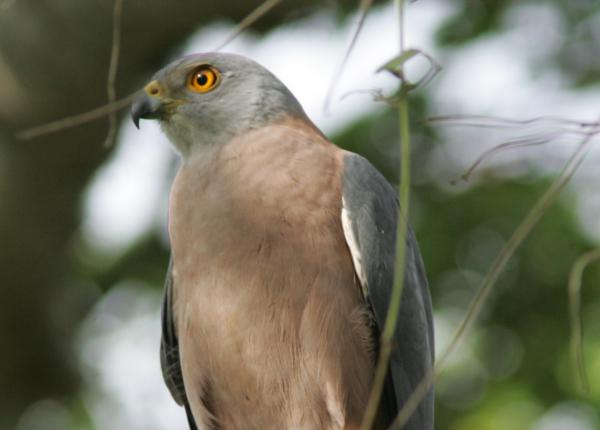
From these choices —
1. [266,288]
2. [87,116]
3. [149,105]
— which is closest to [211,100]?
[149,105]

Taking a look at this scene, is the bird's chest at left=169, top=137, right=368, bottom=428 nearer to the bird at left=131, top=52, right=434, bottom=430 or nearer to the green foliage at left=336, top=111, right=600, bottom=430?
the bird at left=131, top=52, right=434, bottom=430

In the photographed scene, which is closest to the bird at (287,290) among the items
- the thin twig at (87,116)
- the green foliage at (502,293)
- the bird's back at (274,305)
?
the bird's back at (274,305)

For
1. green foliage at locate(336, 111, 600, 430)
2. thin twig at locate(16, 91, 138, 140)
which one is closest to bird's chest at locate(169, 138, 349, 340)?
thin twig at locate(16, 91, 138, 140)

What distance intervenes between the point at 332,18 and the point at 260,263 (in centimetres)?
293

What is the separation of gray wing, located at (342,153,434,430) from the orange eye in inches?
32.9

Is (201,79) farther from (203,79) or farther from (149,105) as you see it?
(149,105)

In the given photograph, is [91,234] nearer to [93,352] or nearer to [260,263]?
[93,352]

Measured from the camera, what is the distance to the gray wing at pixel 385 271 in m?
4.18

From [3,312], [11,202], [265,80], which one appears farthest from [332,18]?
[3,312]

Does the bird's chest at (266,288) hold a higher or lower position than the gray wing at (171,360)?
higher

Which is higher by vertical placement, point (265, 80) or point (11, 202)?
point (265, 80)

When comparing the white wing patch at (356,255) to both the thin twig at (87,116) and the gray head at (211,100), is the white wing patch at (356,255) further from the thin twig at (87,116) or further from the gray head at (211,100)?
the thin twig at (87,116)

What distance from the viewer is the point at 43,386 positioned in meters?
7.12

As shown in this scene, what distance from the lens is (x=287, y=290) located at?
408cm
